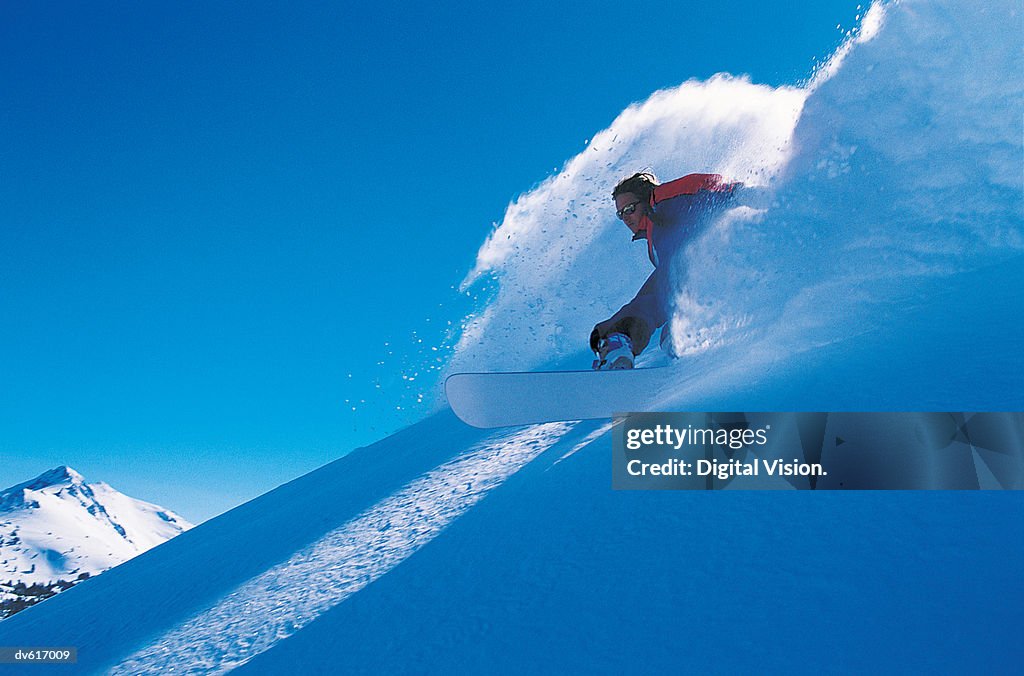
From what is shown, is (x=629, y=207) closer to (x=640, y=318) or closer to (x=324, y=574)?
(x=640, y=318)

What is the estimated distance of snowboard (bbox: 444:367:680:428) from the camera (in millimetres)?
5090

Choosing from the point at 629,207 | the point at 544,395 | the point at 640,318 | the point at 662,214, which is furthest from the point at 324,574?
the point at 662,214

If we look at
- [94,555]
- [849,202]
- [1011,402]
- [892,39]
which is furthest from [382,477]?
[94,555]

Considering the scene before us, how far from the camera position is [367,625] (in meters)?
2.78

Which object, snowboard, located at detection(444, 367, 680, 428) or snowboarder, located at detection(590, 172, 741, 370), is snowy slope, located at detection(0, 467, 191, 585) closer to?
snowboard, located at detection(444, 367, 680, 428)

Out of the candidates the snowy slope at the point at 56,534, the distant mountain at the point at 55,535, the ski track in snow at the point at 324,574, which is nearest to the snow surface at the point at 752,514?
the ski track in snow at the point at 324,574

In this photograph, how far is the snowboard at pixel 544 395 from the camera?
200 inches

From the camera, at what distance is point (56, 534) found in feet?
535

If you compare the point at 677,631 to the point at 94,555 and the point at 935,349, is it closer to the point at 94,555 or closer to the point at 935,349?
the point at 935,349

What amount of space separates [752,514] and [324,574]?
2.37 metres

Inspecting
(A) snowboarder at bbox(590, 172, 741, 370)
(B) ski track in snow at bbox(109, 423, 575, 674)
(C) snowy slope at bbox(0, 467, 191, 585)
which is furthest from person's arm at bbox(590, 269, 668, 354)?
(C) snowy slope at bbox(0, 467, 191, 585)

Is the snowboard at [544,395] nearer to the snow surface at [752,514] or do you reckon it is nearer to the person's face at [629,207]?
the snow surface at [752,514]

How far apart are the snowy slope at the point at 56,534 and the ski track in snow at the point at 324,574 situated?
500 ft

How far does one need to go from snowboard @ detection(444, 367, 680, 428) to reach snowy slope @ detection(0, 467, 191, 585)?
15225 cm
